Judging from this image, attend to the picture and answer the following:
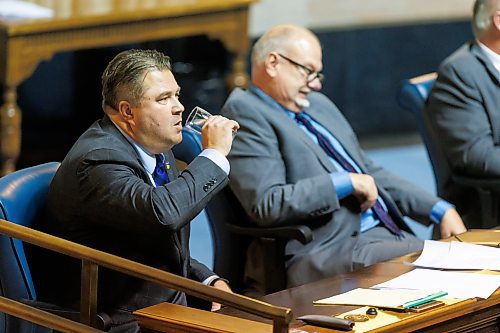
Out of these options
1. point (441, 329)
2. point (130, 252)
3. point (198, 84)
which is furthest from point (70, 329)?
point (198, 84)

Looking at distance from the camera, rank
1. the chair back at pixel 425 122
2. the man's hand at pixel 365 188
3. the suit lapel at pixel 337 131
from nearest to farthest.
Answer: the man's hand at pixel 365 188 < the suit lapel at pixel 337 131 < the chair back at pixel 425 122

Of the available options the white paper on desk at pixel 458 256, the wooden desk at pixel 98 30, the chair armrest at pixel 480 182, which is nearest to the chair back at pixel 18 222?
the white paper on desk at pixel 458 256

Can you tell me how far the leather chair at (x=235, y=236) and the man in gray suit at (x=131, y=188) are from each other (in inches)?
31.3


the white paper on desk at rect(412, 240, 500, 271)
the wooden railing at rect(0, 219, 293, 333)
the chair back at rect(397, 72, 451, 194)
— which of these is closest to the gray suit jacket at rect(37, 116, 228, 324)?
the wooden railing at rect(0, 219, 293, 333)

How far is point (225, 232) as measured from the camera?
4.79 metres

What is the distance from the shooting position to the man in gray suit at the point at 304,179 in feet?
15.4

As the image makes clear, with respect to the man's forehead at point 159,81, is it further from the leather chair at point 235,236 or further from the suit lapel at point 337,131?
the suit lapel at point 337,131

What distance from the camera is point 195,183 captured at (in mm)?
3693

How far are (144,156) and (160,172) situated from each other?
0.09 m

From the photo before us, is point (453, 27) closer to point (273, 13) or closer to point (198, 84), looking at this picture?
point (273, 13)

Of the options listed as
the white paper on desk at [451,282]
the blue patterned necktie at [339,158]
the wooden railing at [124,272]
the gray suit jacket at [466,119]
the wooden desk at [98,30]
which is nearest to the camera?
the wooden railing at [124,272]

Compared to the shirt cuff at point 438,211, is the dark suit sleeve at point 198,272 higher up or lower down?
lower down

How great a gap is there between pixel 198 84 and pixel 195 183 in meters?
5.19

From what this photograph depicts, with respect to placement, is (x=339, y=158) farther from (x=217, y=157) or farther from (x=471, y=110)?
(x=217, y=157)
